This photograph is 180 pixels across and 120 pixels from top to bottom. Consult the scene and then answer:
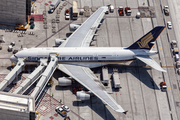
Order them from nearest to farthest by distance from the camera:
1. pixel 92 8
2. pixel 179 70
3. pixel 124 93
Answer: pixel 124 93 → pixel 179 70 → pixel 92 8

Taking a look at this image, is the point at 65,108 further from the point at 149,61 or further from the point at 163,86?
the point at 163,86

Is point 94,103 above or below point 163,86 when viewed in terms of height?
below

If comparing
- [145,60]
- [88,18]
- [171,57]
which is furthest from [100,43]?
[171,57]

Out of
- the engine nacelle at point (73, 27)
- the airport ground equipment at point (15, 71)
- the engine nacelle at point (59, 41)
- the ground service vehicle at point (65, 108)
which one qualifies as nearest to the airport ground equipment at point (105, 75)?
the ground service vehicle at point (65, 108)

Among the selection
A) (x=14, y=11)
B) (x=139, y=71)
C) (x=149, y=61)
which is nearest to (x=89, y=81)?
(x=139, y=71)

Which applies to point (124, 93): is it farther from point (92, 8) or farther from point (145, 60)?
point (92, 8)

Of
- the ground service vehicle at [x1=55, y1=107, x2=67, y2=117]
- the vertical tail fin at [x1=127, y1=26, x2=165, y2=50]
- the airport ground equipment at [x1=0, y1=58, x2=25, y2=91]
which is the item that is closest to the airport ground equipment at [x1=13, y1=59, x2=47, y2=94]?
the airport ground equipment at [x1=0, y1=58, x2=25, y2=91]
